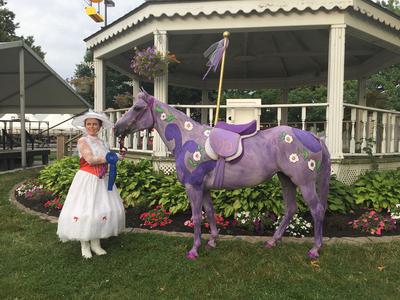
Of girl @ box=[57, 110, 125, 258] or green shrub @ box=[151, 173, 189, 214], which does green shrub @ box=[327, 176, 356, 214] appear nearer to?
green shrub @ box=[151, 173, 189, 214]

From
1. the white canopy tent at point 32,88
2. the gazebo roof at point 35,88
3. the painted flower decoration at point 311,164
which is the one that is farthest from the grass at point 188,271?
the gazebo roof at point 35,88

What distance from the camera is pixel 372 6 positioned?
6.44 metres

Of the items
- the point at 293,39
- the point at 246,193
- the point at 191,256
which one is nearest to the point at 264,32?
the point at 293,39

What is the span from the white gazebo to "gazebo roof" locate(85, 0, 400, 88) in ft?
0.05

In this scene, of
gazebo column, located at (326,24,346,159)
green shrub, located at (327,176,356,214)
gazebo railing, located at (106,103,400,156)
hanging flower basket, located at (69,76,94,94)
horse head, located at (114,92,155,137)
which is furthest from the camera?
hanging flower basket, located at (69,76,94,94)

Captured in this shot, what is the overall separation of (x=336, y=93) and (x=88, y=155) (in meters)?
4.37

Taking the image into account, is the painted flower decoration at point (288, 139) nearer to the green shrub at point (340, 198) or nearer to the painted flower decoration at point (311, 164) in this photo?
the painted flower decoration at point (311, 164)

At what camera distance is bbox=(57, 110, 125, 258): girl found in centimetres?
371

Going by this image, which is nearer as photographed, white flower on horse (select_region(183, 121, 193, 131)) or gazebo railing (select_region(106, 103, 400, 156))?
white flower on horse (select_region(183, 121, 193, 131))

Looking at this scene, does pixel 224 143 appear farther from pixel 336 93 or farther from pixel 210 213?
pixel 336 93

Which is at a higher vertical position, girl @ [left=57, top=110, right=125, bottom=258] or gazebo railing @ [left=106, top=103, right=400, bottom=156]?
gazebo railing @ [left=106, top=103, right=400, bottom=156]

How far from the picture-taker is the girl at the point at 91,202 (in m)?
3.71

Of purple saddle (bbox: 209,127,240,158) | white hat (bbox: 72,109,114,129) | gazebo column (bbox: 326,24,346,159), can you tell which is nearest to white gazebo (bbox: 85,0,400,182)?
gazebo column (bbox: 326,24,346,159)

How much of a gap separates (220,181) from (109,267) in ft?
4.74
